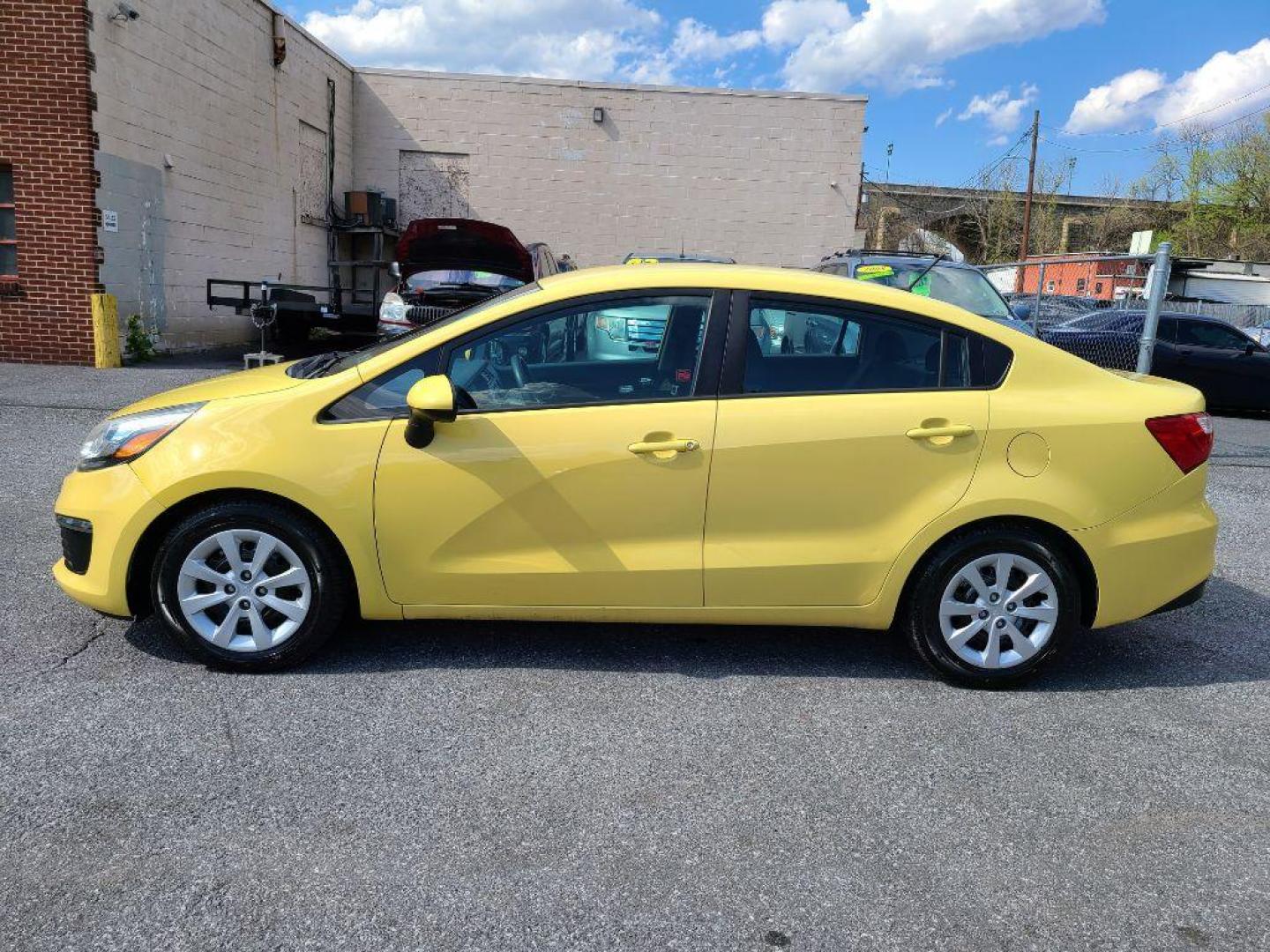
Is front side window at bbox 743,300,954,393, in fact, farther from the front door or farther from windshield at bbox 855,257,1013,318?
windshield at bbox 855,257,1013,318

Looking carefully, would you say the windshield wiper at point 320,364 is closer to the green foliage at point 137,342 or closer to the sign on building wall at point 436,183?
the green foliage at point 137,342

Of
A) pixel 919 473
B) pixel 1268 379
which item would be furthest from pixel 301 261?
pixel 919 473

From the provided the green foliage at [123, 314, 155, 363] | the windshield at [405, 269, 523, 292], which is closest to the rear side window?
the windshield at [405, 269, 523, 292]

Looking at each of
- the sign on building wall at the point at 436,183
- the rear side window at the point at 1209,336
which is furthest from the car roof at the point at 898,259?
the sign on building wall at the point at 436,183

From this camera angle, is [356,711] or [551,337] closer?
[356,711]

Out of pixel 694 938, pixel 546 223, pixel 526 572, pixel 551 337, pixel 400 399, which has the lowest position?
pixel 694 938

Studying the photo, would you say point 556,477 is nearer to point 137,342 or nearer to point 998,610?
point 998,610

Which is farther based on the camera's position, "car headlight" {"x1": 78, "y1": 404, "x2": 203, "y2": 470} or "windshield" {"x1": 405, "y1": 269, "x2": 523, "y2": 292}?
"windshield" {"x1": 405, "y1": 269, "x2": 523, "y2": 292}

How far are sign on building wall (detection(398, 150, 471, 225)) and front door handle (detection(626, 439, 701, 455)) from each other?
1895 cm

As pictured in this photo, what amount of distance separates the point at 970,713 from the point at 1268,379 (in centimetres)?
1228

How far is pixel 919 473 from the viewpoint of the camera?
3.75 m

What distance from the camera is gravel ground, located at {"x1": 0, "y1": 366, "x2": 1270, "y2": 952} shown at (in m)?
2.46

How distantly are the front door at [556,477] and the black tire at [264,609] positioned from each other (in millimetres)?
220

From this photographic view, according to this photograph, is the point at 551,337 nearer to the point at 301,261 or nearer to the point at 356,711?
the point at 356,711
